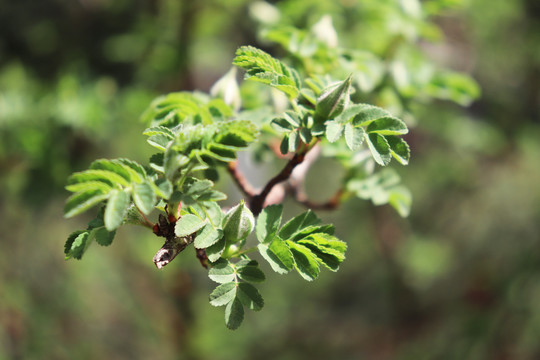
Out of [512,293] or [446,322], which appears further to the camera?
[446,322]

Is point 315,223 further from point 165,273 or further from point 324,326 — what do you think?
point 324,326

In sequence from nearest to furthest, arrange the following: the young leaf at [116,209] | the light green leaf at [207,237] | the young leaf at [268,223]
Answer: the young leaf at [116,209] → the light green leaf at [207,237] → the young leaf at [268,223]

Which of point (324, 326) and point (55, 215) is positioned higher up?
point (55, 215)

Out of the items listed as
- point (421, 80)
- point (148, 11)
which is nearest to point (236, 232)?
point (421, 80)

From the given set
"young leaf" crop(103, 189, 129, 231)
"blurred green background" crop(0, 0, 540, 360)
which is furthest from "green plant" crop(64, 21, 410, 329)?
"blurred green background" crop(0, 0, 540, 360)

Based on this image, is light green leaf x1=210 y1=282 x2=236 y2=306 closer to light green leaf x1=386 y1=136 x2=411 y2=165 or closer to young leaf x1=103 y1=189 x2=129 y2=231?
young leaf x1=103 y1=189 x2=129 y2=231

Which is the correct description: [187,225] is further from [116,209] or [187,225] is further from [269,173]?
[269,173]

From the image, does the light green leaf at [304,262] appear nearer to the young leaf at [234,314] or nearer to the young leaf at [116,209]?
the young leaf at [234,314]

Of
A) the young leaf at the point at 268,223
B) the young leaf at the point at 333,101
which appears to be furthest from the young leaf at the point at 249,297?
the young leaf at the point at 333,101
